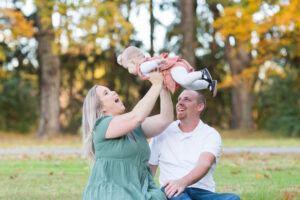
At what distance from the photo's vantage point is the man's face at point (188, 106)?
4.10m

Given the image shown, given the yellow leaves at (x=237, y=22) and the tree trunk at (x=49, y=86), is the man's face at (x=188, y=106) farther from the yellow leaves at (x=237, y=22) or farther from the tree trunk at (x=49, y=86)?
the tree trunk at (x=49, y=86)

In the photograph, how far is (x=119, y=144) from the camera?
337 cm

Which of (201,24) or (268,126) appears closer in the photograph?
(268,126)

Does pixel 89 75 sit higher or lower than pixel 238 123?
higher

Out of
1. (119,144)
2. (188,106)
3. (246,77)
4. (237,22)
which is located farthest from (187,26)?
(119,144)

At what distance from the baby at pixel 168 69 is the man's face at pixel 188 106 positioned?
0.51m

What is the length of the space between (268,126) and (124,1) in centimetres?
845

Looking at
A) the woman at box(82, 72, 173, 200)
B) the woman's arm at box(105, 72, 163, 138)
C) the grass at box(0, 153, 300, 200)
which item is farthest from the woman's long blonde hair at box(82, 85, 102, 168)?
the grass at box(0, 153, 300, 200)

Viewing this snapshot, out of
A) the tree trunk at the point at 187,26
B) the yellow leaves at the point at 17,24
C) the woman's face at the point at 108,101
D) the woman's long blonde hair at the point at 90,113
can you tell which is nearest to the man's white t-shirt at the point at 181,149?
the woman's face at the point at 108,101

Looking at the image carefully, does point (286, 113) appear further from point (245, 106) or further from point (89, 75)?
point (89, 75)

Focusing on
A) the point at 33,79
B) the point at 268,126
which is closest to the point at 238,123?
the point at 268,126

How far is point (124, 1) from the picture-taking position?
1952 cm

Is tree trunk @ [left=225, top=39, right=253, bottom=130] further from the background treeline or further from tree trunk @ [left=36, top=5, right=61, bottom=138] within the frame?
tree trunk @ [left=36, top=5, right=61, bottom=138]

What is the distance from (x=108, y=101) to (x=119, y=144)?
0.39m
